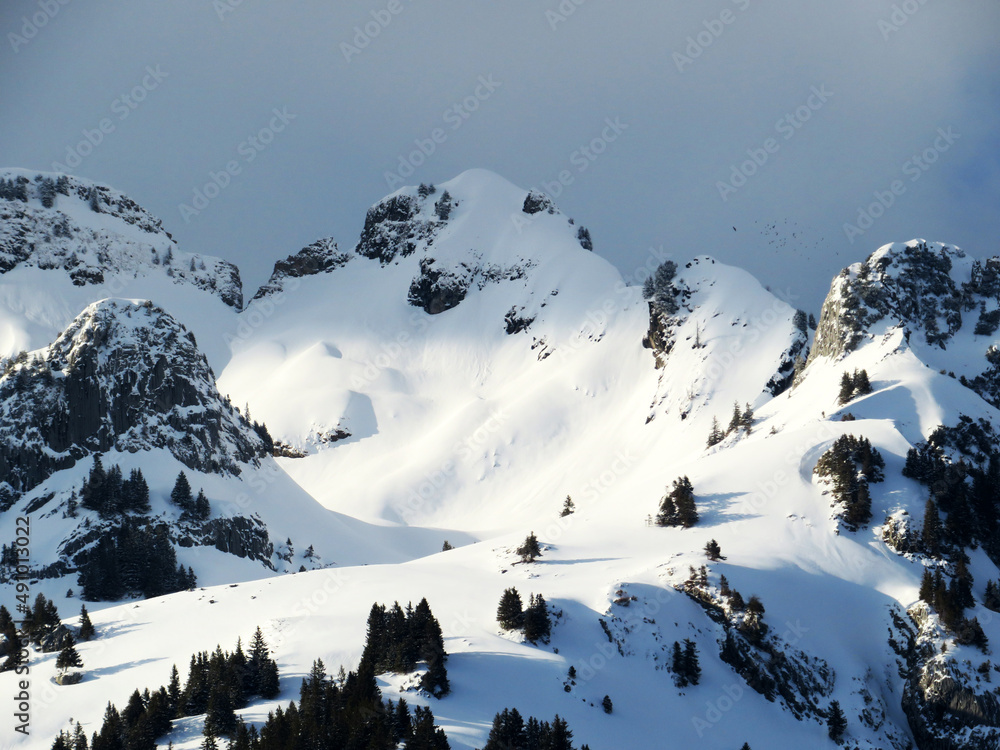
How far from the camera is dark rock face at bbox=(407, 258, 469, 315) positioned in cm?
17775

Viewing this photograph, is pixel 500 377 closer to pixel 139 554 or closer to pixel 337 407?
pixel 337 407

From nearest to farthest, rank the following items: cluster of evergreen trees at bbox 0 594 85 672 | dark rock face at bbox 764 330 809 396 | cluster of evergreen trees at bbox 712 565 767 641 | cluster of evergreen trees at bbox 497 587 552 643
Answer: cluster of evergreen trees at bbox 497 587 552 643 < cluster of evergreen trees at bbox 712 565 767 641 < cluster of evergreen trees at bbox 0 594 85 672 < dark rock face at bbox 764 330 809 396

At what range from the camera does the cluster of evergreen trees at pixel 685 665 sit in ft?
149

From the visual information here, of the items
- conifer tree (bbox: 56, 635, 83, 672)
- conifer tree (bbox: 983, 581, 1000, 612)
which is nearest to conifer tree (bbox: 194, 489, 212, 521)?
conifer tree (bbox: 56, 635, 83, 672)

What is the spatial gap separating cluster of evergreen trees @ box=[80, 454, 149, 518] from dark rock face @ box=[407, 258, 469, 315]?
97780 mm

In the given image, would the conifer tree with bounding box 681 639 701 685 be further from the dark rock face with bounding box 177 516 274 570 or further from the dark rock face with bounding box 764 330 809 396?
the dark rock face with bounding box 177 516 274 570

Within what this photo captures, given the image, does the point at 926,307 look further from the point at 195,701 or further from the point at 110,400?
the point at 110,400

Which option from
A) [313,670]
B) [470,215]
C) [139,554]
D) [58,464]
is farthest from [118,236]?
[313,670]

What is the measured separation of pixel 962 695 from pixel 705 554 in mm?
16148

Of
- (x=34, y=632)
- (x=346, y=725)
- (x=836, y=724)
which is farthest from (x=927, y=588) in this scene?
(x=34, y=632)

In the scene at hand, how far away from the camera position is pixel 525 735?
35094mm

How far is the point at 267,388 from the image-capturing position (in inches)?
6393

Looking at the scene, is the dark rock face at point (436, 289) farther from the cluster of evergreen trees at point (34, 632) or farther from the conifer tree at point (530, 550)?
the cluster of evergreen trees at point (34, 632)

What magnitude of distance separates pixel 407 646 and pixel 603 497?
5425 centimetres
